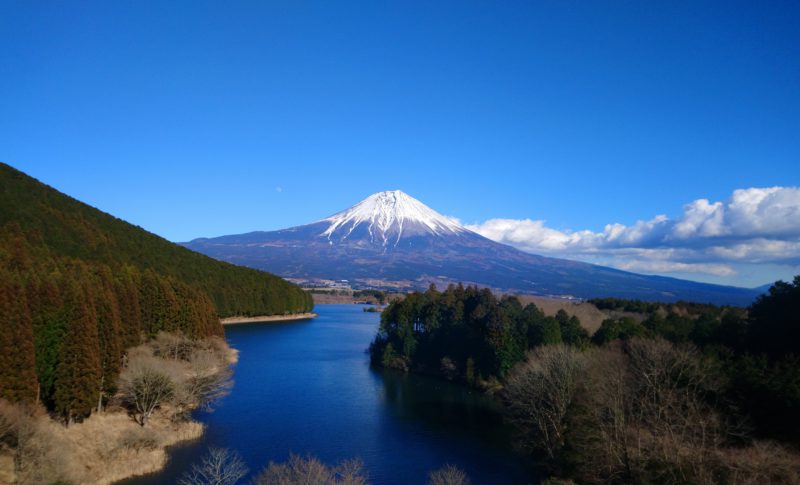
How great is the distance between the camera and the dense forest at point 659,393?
37.4 feet

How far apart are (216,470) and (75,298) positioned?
24.9 ft

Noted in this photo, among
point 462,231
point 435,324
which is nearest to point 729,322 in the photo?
point 435,324

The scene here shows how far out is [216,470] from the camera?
14.2 m

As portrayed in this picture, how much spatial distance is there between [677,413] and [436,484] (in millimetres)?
7003

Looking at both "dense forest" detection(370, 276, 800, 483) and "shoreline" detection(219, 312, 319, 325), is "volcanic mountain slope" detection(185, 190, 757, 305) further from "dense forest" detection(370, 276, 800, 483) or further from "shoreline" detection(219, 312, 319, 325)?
"dense forest" detection(370, 276, 800, 483)

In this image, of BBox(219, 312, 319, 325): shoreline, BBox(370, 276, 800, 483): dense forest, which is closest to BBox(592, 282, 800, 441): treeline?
BBox(370, 276, 800, 483): dense forest

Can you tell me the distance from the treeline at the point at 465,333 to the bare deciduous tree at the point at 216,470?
15131 mm

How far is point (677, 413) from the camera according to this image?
562 inches

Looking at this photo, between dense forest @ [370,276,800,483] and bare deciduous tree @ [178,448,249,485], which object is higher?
dense forest @ [370,276,800,483]

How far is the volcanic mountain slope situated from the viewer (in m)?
111

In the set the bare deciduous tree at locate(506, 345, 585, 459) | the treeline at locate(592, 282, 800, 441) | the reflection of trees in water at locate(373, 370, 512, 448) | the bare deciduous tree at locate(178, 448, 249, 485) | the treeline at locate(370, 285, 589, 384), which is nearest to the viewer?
the bare deciduous tree at locate(178, 448, 249, 485)

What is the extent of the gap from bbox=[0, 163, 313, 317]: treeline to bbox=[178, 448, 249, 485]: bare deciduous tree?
21.1m

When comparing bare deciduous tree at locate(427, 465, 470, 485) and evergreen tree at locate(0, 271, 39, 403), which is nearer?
bare deciduous tree at locate(427, 465, 470, 485)

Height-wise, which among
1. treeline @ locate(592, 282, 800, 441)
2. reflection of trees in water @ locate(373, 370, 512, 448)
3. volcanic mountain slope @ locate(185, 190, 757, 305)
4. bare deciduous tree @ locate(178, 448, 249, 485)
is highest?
volcanic mountain slope @ locate(185, 190, 757, 305)
